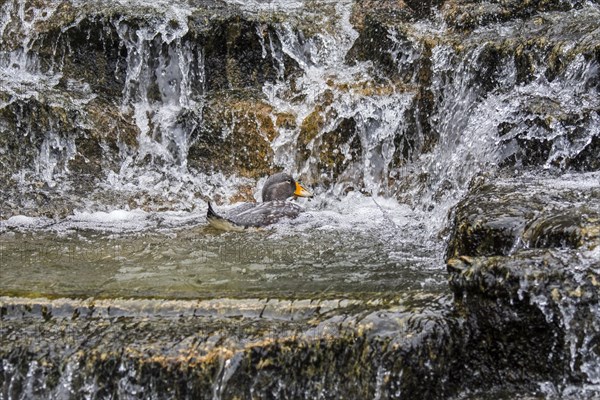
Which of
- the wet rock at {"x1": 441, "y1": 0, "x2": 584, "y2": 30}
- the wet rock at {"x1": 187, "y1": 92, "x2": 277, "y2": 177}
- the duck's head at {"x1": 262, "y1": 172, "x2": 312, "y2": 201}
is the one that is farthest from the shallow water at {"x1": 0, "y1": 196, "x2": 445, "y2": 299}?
the wet rock at {"x1": 441, "y1": 0, "x2": 584, "y2": 30}

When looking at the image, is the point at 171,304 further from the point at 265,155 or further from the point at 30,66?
the point at 30,66

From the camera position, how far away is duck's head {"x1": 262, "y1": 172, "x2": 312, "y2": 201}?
27.4 ft

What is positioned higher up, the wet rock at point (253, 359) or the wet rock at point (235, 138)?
the wet rock at point (235, 138)

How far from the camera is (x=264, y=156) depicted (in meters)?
9.52

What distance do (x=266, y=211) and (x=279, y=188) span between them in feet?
2.12

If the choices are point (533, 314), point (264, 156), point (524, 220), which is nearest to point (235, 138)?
point (264, 156)

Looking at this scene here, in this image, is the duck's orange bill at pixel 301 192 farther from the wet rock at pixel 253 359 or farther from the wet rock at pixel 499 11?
the wet rock at pixel 253 359

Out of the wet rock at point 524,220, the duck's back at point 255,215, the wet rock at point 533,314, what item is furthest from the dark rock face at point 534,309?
the duck's back at point 255,215

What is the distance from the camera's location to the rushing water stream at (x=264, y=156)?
4961mm

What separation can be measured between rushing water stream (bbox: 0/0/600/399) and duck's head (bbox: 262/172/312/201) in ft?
0.88

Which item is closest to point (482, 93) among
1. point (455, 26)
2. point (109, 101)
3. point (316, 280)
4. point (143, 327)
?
point (455, 26)

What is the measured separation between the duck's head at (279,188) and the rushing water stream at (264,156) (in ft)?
0.88

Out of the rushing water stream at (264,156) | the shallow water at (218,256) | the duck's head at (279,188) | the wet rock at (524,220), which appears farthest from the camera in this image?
the duck's head at (279,188)

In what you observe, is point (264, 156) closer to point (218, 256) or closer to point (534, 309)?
point (218, 256)
